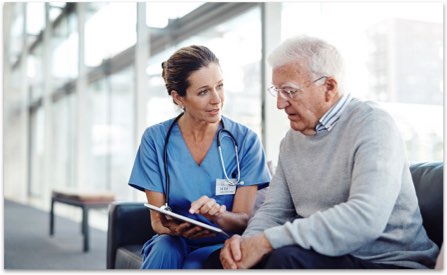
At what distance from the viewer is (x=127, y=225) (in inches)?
96.7

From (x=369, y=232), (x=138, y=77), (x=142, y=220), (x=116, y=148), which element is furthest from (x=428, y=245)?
(x=116, y=148)

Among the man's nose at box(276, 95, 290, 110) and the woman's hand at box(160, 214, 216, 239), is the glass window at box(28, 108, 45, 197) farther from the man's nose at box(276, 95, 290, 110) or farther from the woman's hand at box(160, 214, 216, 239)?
the man's nose at box(276, 95, 290, 110)

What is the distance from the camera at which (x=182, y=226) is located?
1657 millimetres

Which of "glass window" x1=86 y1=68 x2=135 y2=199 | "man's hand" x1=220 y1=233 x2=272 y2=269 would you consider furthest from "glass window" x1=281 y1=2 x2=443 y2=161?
"glass window" x1=86 y1=68 x2=135 y2=199

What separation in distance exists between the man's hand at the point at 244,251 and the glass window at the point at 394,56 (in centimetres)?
143

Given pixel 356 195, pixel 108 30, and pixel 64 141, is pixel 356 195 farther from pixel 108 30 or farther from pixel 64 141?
pixel 64 141

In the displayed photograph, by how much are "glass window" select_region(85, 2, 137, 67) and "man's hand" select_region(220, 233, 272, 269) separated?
11.5 feet

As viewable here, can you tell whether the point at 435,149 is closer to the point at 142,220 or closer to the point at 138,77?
the point at 142,220

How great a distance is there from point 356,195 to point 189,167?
0.68m

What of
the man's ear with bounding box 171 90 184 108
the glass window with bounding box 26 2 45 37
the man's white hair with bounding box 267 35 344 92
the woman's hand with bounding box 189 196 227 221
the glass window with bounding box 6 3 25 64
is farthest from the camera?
the glass window with bounding box 6 3 25 64

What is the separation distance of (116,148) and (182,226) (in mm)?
4914

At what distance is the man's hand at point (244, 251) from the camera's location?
Answer: 1454 millimetres

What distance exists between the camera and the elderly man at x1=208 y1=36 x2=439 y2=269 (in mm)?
1385

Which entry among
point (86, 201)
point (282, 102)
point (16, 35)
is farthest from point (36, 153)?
point (282, 102)
